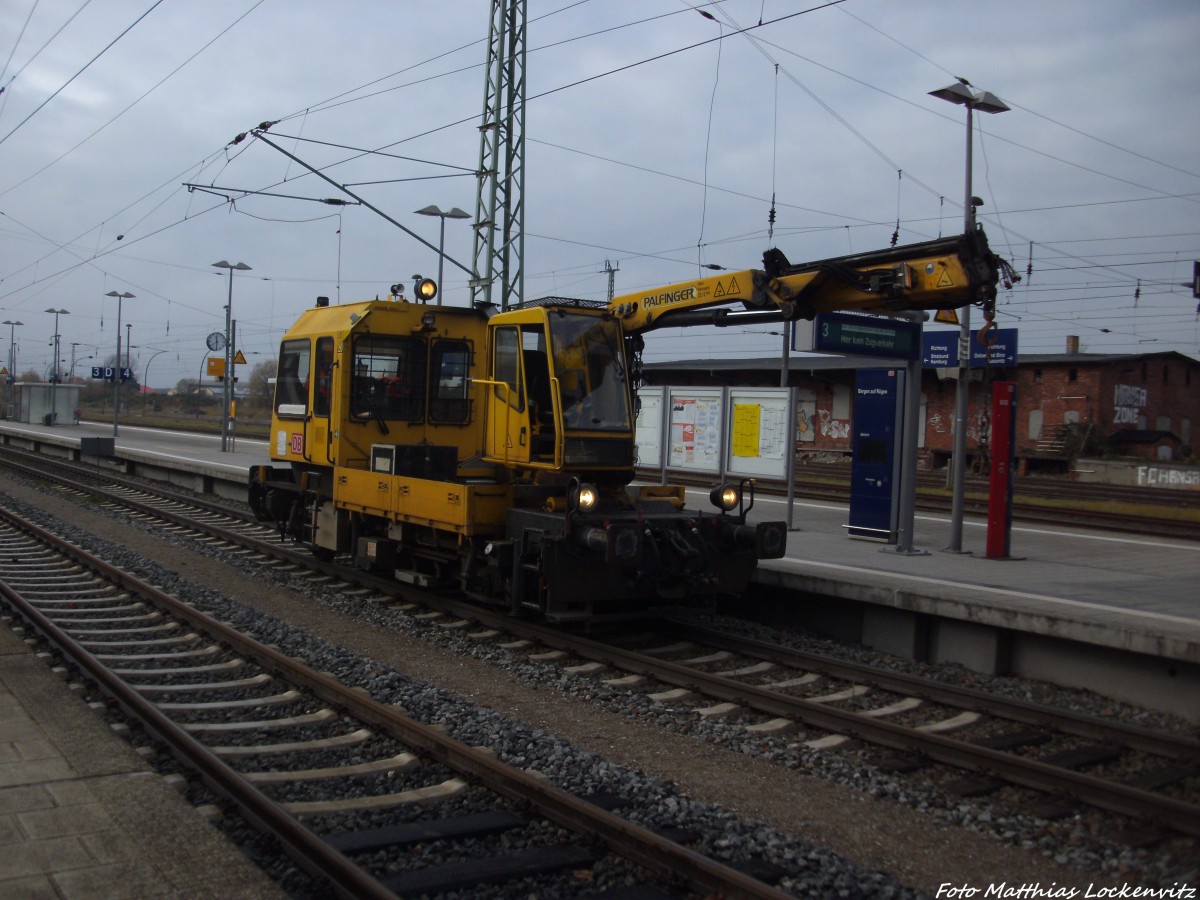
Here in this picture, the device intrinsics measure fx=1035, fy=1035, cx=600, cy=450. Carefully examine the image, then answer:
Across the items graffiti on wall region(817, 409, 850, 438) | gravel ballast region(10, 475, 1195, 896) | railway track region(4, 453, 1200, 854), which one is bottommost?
gravel ballast region(10, 475, 1195, 896)

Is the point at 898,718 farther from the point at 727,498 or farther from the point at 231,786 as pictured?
the point at 231,786

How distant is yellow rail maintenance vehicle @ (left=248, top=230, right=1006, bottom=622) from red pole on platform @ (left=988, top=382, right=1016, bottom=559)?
3.84m

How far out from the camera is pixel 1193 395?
150ft

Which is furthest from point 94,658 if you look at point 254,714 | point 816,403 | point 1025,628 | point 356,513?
point 816,403

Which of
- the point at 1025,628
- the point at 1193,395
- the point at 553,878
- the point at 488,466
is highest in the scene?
the point at 1193,395

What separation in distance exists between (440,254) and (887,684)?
15.0 metres

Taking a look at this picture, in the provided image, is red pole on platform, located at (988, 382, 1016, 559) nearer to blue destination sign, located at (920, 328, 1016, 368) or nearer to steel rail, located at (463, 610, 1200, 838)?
blue destination sign, located at (920, 328, 1016, 368)

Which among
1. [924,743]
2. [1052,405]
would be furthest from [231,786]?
[1052,405]

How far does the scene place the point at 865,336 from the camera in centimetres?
1214

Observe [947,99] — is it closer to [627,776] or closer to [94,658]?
[627,776]

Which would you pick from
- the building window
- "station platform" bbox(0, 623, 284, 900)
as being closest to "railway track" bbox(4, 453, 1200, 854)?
"station platform" bbox(0, 623, 284, 900)

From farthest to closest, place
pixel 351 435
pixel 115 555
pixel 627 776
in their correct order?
pixel 115 555
pixel 351 435
pixel 627 776

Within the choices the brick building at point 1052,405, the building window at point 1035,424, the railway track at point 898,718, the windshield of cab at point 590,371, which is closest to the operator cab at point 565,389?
the windshield of cab at point 590,371

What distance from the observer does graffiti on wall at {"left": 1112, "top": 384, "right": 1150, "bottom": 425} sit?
4000 cm
